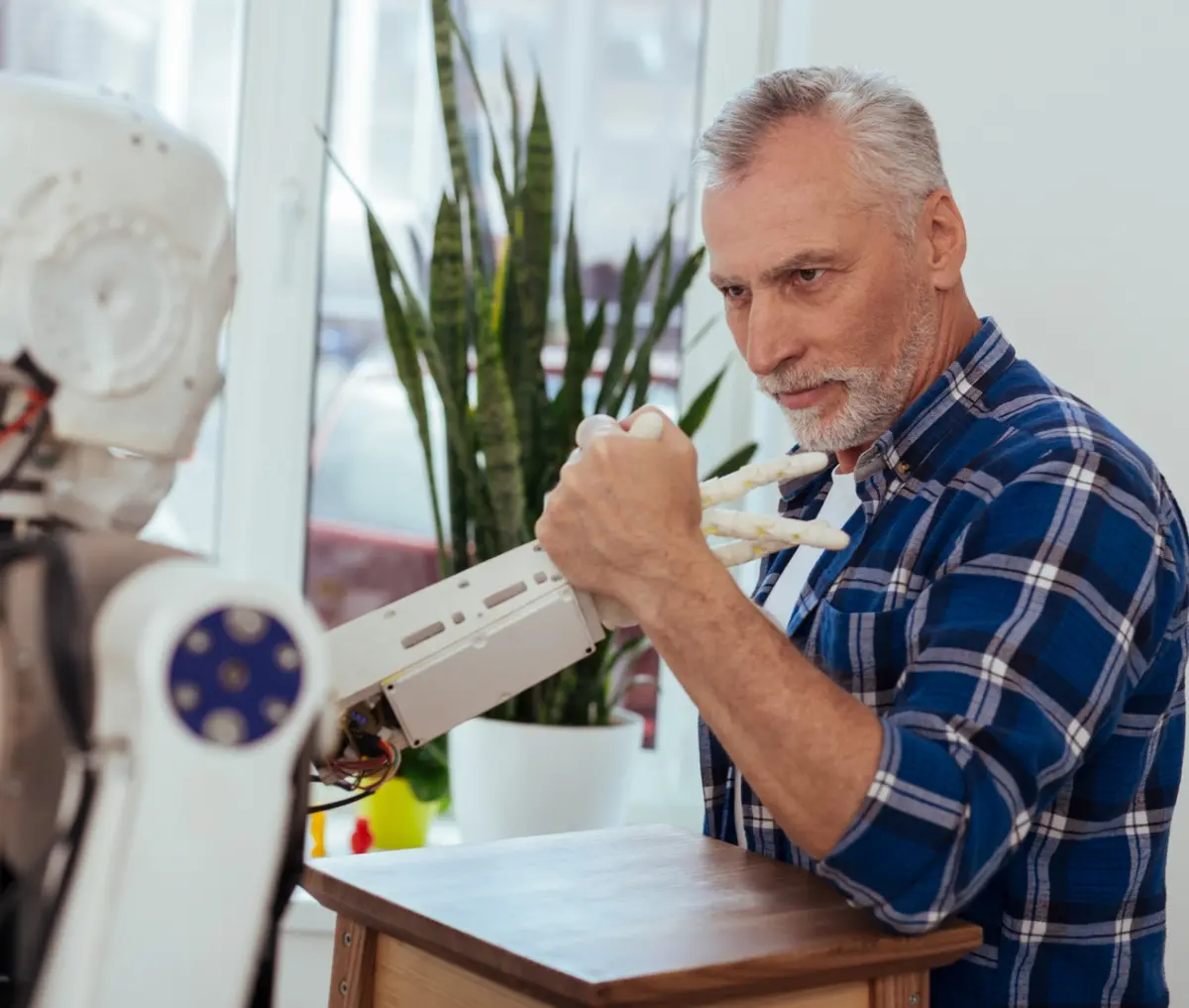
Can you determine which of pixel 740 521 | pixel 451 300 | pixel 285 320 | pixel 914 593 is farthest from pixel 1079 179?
pixel 285 320

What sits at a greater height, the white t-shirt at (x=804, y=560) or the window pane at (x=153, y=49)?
the window pane at (x=153, y=49)

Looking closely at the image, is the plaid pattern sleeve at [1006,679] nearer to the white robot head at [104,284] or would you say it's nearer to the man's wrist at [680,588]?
the man's wrist at [680,588]

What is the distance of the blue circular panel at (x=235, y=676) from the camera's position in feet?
2.52

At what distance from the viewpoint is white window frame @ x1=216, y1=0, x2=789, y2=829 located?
9.39 feet

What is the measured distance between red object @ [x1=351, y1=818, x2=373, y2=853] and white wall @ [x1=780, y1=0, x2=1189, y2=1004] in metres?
1.36

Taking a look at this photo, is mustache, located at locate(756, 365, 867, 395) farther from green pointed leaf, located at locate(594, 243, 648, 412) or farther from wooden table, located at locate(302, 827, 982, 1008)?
green pointed leaf, located at locate(594, 243, 648, 412)

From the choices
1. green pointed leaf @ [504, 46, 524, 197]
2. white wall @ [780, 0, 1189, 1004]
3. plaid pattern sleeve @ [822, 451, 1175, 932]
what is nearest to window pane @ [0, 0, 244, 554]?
green pointed leaf @ [504, 46, 524, 197]

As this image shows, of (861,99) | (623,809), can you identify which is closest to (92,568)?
(861,99)

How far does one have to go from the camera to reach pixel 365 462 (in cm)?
300

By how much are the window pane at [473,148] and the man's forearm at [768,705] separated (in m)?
1.68

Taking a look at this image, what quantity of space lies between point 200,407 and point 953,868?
65cm

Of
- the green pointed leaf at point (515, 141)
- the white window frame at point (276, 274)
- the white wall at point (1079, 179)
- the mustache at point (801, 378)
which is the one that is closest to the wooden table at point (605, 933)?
the mustache at point (801, 378)

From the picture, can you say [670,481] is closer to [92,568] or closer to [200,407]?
[200,407]

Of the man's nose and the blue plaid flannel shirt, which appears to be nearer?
the blue plaid flannel shirt
